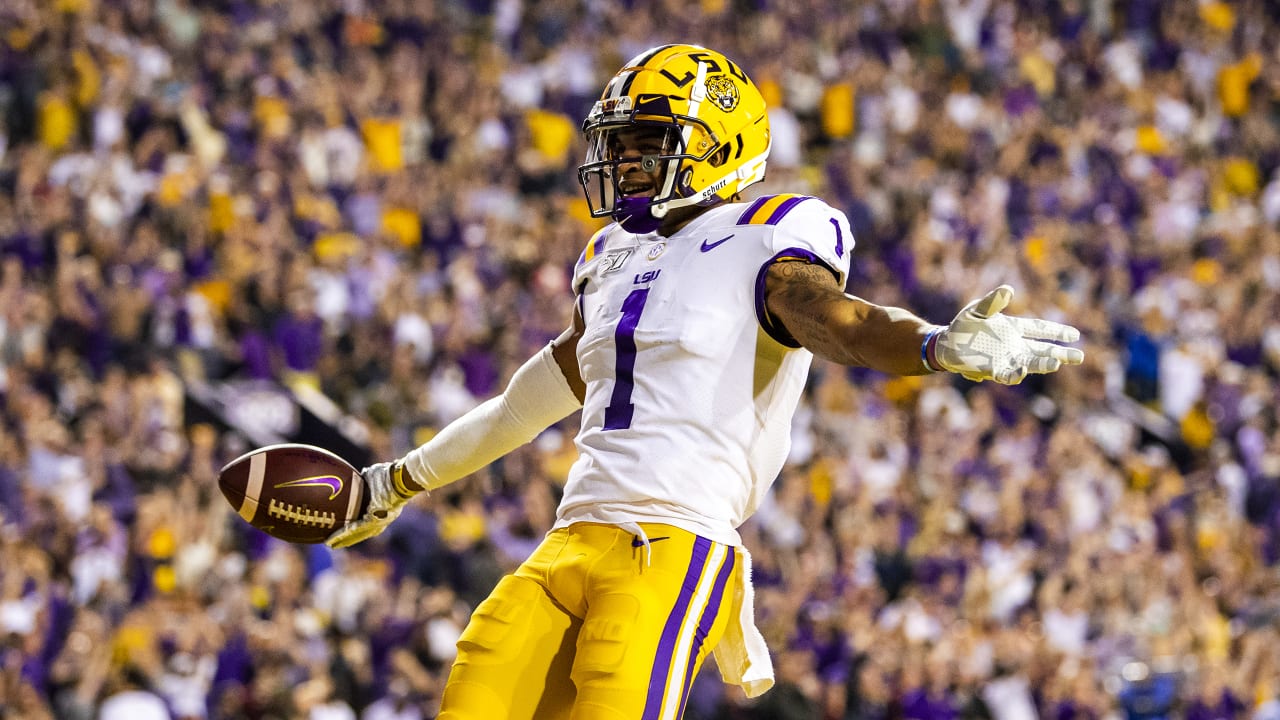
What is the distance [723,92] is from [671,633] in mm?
1254

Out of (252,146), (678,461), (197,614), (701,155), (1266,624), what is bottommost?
(1266,624)

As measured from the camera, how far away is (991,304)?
299cm

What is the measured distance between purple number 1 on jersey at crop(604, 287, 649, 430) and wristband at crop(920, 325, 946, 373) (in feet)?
2.51

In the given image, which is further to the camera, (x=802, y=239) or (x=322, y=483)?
(x=322, y=483)

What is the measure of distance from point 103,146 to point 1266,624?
8.33 meters

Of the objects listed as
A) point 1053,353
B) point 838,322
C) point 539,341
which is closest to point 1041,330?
point 1053,353

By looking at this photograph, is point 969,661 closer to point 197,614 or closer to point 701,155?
point 197,614

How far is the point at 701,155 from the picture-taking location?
3791 millimetres

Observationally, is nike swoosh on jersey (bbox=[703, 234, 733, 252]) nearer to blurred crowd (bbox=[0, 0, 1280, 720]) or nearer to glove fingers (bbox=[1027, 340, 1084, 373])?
glove fingers (bbox=[1027, 340, 1084, 373])

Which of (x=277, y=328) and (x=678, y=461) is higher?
(x=678, y=461)

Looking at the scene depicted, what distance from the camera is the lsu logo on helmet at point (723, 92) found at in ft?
12.6

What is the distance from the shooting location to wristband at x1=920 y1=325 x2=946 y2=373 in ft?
9.86

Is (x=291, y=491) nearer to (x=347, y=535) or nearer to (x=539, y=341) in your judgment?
(x=347, y=535)

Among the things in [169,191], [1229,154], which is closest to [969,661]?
[169,191]
